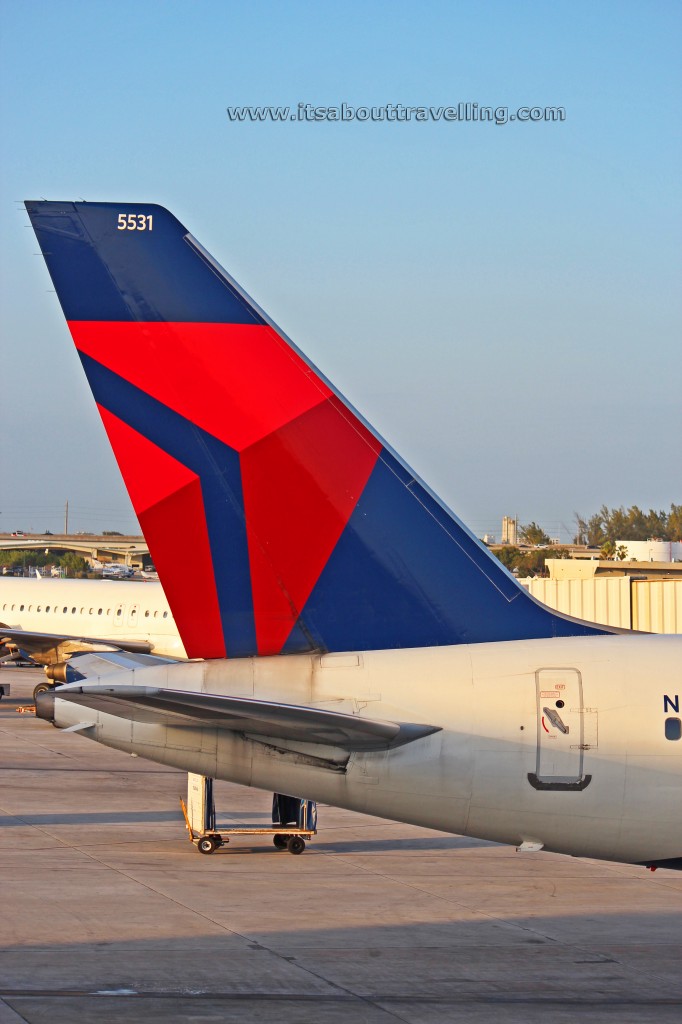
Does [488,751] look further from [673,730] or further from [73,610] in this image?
[73,610]

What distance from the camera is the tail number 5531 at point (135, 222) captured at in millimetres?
10805

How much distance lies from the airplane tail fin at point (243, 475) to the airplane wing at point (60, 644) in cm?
3325

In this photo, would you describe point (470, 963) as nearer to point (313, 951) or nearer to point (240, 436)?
point (313, 951)

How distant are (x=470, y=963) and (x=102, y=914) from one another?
15.8ft

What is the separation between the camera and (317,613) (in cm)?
1119

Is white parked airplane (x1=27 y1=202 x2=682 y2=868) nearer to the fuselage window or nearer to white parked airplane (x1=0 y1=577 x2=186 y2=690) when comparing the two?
the fuselage window

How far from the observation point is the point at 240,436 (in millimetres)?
10867

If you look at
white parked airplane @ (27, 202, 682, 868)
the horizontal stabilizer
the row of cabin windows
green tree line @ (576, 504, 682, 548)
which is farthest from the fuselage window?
green tree line @ (576, 504, 682, 548)

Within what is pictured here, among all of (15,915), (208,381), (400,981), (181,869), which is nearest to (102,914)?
(15,915)

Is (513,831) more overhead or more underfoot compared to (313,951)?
more overhead

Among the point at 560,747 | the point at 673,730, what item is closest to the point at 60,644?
the point at 560,747

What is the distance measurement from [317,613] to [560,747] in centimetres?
245

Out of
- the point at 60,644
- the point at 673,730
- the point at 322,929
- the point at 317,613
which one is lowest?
the point at 322,929

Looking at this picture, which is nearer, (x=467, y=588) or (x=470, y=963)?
(x=467, y=588)
